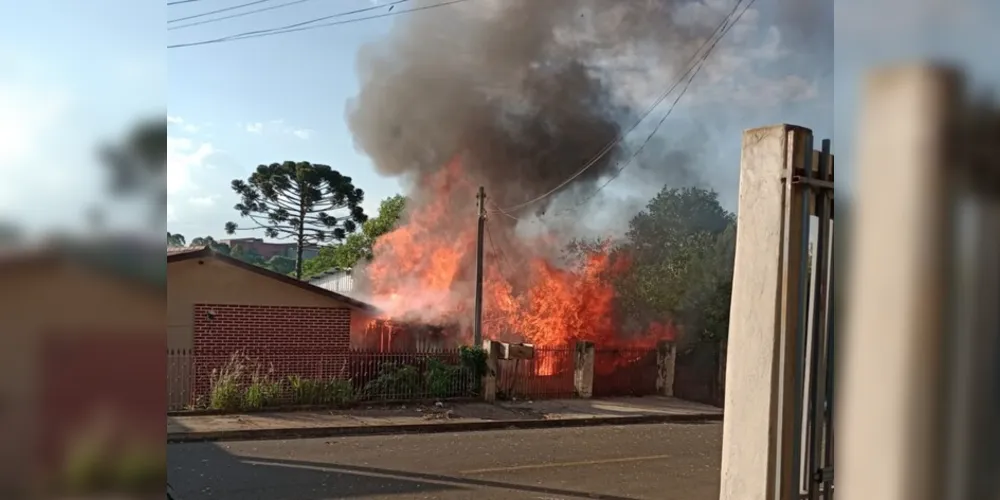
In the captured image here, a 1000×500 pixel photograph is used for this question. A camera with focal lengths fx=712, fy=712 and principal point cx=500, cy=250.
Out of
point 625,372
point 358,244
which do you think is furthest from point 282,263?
point 625,372

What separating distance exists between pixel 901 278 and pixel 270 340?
13.7 m

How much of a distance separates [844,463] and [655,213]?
1872 cm

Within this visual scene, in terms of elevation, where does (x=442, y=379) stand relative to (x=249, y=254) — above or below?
below

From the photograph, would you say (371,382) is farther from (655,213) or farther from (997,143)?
(997,143)

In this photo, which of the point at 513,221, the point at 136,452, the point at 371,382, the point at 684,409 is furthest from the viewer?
the point at 513,221

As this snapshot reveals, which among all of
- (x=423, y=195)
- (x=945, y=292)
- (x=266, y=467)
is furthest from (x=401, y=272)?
(x=945, y=292)

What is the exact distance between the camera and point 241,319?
13.4 metres

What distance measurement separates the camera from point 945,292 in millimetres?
1078

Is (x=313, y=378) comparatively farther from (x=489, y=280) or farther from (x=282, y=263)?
(x=282, y=263)

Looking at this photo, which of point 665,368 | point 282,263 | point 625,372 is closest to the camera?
point 625,372

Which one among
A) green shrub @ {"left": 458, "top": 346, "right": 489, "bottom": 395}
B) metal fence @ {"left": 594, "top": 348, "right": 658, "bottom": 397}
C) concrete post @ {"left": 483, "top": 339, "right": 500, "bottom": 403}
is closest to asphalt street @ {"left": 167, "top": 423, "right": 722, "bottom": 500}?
concrete post @ {"left": 483, "top": 339, "right": 500, "bottom": 403}

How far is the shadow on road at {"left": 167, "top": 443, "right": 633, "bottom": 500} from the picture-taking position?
689 centimetres

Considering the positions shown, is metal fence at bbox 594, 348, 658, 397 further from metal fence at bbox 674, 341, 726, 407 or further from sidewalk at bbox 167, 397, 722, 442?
sidewalk at bbox 167, 397, 722, 442

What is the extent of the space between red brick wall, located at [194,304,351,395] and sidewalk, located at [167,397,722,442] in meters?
1.05
